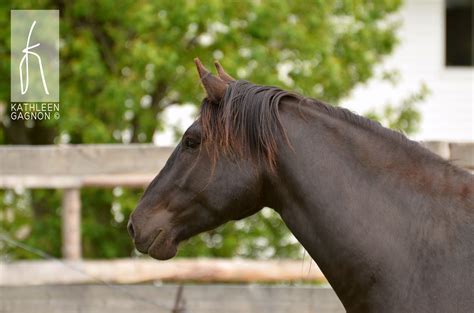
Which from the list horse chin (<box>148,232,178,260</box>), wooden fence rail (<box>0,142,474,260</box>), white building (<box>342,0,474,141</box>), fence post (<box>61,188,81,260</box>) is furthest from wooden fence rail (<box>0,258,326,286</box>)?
white building (<box>342,0,474,141</box>)

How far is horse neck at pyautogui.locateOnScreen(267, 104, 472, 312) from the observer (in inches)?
123

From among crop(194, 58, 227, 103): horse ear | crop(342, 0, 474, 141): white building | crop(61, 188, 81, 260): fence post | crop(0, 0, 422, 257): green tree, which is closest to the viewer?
crop(194, 58, 227, 103): horse ear

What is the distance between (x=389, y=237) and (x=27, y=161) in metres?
2.76

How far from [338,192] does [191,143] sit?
59 centimetres

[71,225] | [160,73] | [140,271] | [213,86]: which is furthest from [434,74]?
[213,86]

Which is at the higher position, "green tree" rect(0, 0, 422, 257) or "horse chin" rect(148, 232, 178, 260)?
"green tree" rect(0, 0, 422, 257)

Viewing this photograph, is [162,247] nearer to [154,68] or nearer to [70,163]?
[70,163]

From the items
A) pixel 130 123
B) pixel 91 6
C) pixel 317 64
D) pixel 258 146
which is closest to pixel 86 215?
pixel 130 123

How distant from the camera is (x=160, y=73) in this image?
7652 millimetres

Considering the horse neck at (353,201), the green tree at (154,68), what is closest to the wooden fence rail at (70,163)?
the horse neck at (353,201)

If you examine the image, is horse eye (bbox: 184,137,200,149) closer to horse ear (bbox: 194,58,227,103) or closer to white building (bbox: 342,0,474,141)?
horse ear (bbox: 194,58,227,103)

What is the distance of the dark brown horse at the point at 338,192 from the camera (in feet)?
10.1

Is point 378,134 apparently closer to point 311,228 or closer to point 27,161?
point 311,228

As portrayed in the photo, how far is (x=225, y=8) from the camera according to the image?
777 centimetres
